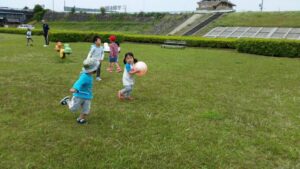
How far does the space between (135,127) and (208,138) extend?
126cm

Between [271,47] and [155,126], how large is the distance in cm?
1575

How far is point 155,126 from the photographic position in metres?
5.59

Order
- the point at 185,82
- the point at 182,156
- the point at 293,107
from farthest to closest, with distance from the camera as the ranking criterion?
the point at 185,82
the point at 293,107
the point at 182,156

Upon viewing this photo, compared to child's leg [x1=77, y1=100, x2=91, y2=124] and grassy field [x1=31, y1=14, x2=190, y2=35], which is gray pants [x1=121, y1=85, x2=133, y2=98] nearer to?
child's leg [x1=77, y1=100, x2=91, y2=124]

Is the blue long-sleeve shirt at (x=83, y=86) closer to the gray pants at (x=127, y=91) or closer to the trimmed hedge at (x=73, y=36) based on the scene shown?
the gray pants at (x=127, y=91)

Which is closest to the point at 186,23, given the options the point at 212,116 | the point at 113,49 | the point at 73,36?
the point at 73,36

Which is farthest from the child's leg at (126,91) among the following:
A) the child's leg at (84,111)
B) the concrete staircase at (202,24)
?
the concrete staircase at (202,24)

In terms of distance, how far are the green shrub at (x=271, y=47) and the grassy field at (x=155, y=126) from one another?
9.86m

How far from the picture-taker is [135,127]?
217 inches

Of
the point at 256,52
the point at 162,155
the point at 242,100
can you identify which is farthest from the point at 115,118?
the point at 256,52

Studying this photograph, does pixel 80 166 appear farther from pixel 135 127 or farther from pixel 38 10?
pixel 38 10

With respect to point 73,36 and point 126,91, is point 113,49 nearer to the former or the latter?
point 126,91

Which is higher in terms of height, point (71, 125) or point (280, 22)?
point (280, 22)

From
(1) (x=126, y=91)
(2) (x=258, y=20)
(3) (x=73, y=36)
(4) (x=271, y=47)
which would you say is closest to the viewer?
(1) (x=126, y=91)
